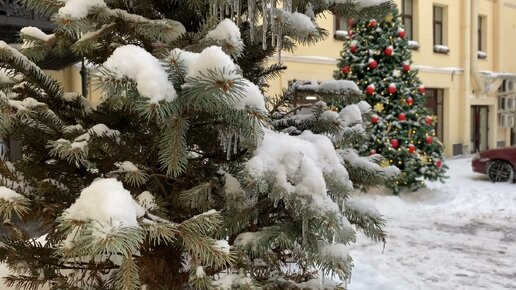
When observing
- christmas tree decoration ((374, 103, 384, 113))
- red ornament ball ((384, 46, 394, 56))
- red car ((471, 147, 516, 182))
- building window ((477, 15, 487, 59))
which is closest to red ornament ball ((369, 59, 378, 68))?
red ornament ball ((384, 46, 394, 56))

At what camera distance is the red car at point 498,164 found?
12.5 m

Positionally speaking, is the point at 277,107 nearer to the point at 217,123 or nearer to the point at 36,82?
the point at 217,123

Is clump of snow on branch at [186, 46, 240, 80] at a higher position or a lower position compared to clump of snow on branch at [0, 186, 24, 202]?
higher

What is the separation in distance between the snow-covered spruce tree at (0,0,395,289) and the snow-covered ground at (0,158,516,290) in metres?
1.70

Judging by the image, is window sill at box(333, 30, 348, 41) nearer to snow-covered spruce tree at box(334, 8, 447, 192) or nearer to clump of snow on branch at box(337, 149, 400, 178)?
snow-covered spruce tree at box(334, 8, 447, 192)

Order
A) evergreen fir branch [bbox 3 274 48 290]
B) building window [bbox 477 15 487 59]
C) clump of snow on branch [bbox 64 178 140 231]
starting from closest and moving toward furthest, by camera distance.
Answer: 1. clump of snow on branch [bbox 64 178 140 231]
2. evergreen fir branch [bbox 3 274 48 290]
3. building window [bbox 477 15 487 59]

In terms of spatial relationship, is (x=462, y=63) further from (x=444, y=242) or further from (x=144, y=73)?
(x=144, y=73)

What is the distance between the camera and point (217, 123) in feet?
6.03

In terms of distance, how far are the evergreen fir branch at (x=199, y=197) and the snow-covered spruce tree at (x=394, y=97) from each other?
28.5ft

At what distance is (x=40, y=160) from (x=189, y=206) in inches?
28.2

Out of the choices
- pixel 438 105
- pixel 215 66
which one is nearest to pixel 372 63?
pixel 215 66

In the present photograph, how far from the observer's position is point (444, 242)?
295 inches

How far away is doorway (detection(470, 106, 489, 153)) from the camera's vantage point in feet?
67.3

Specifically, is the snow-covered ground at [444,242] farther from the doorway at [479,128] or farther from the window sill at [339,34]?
the doorway at [479,128]
